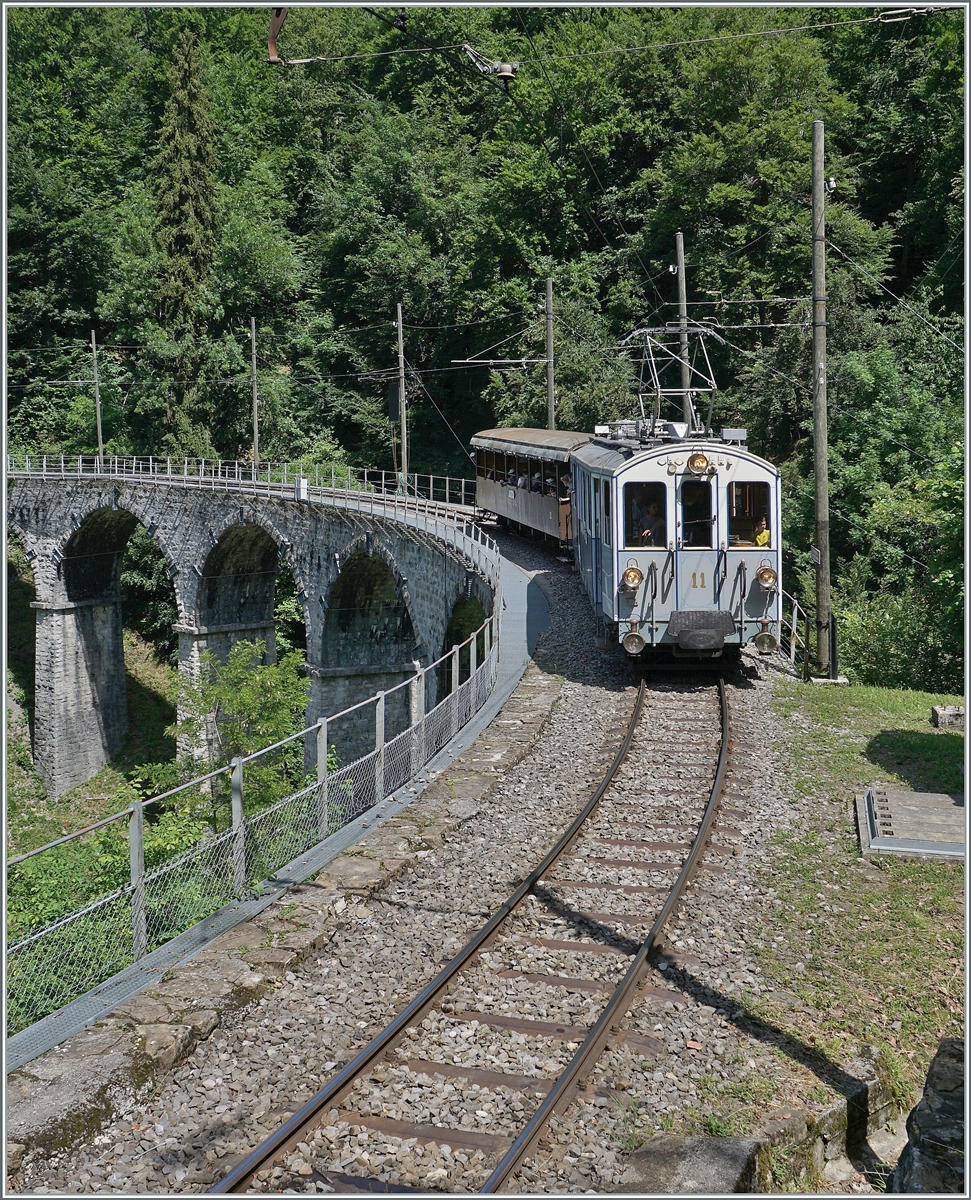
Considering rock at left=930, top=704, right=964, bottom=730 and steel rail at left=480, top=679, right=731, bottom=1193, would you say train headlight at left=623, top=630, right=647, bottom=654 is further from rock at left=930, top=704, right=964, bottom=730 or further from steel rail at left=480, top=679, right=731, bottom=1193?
steel rail at left=480, top=679, right=731, bottom=1193

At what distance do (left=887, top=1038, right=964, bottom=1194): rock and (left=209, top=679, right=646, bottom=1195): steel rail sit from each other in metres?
2.54

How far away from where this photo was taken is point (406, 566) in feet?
87.7

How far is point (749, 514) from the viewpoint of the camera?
14539 mm

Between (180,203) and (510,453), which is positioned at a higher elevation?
(180,203)

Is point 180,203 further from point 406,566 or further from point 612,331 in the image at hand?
point 406,566

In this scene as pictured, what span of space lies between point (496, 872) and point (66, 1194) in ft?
13.8

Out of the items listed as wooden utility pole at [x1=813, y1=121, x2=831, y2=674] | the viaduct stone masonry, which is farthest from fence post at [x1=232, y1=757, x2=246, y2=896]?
the viaduct stone masonry

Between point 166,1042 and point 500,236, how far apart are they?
43249 millimetres

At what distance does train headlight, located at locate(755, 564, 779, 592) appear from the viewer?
14336mm

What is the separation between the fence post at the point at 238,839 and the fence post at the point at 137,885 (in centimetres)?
88

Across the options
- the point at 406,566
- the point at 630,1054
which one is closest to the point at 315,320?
the point at 406,566

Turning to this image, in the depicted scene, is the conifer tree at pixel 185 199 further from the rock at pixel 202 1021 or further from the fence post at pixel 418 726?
the rock at pixel 202 1021

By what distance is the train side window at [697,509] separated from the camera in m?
14.4

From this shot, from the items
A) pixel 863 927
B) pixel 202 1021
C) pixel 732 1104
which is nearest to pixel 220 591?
pixel 863 927
